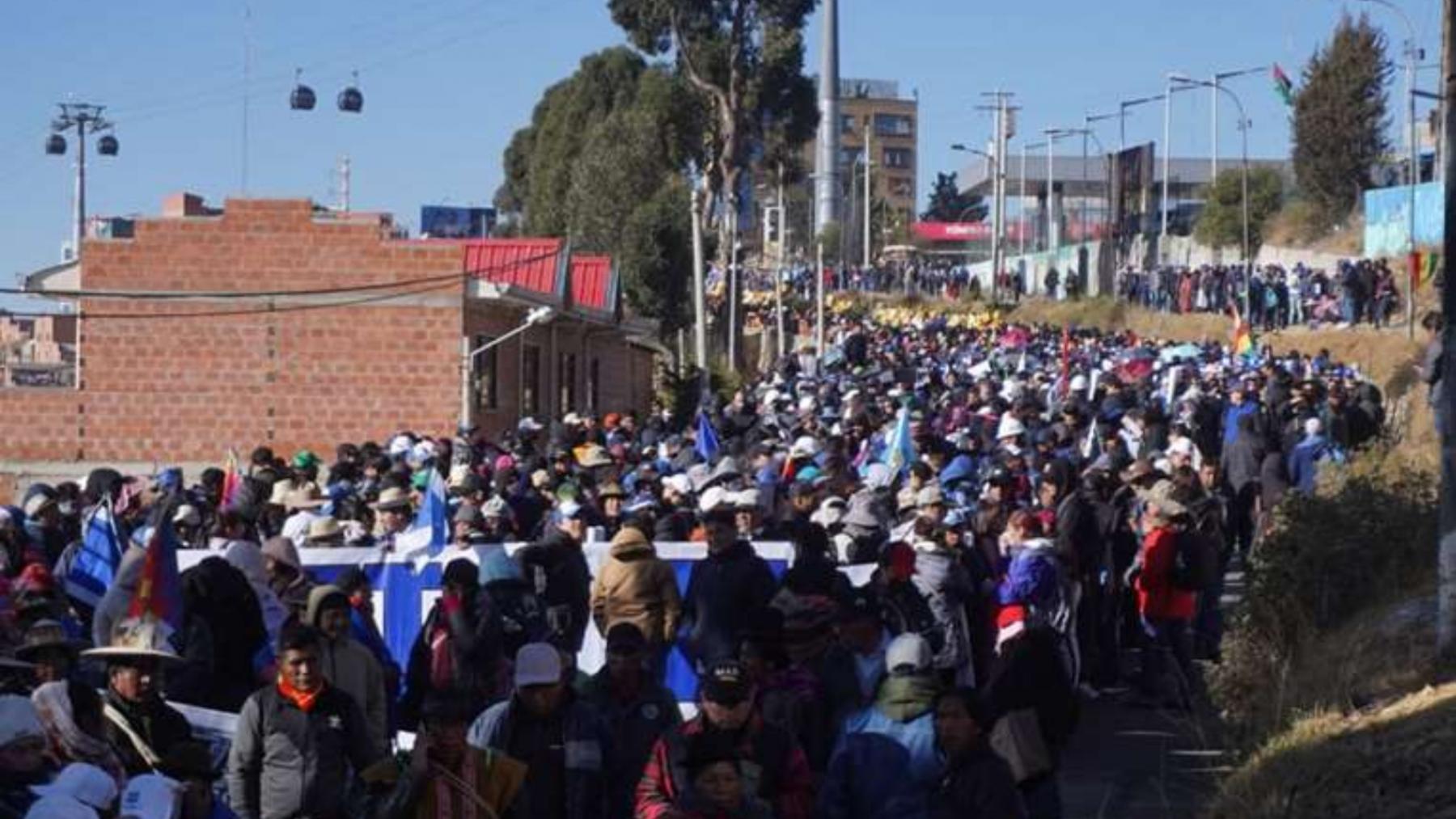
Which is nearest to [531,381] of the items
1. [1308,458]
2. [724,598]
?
[1308,458]

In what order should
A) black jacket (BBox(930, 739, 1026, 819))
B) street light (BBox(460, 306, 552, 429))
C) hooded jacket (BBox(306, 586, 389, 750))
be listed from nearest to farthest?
black jacket (BBox(930, 739, 1026, 819)) < hooded jacket (BBox(306, 586, 389, 750)) < street light (BBox(460, 306, 552, 429))

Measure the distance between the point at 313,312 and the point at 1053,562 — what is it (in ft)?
75.2

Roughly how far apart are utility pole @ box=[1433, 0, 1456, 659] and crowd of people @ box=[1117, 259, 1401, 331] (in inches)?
1546

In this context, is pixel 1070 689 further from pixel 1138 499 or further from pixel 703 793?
pixel 1138 499

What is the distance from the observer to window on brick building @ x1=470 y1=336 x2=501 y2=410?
120 feet

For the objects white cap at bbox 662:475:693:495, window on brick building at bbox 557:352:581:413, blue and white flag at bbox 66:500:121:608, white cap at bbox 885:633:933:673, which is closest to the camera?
white cap at bbox 885:633:933:673

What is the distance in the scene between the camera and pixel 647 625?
13.5 metres

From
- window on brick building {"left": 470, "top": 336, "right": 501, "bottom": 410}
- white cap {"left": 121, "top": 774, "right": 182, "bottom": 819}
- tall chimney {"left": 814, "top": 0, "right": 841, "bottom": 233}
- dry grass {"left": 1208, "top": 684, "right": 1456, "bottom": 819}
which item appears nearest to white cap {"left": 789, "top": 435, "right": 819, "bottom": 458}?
dry grass {"left": 1208, "top": 684, "right": 1456, "bottom": 819}

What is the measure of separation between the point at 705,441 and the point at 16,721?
17.0 metres

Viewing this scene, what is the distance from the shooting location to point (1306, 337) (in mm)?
54219

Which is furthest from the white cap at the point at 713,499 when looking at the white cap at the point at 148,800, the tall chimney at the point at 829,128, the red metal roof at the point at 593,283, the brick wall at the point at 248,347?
the tall chimney at the point at 829,128

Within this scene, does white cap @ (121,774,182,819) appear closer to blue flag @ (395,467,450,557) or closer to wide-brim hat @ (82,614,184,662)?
Answer: wide-brim hat @ (82,614,184,662)

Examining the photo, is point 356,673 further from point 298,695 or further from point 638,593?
point 638,593

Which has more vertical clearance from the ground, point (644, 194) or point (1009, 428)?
point (644, 194)
